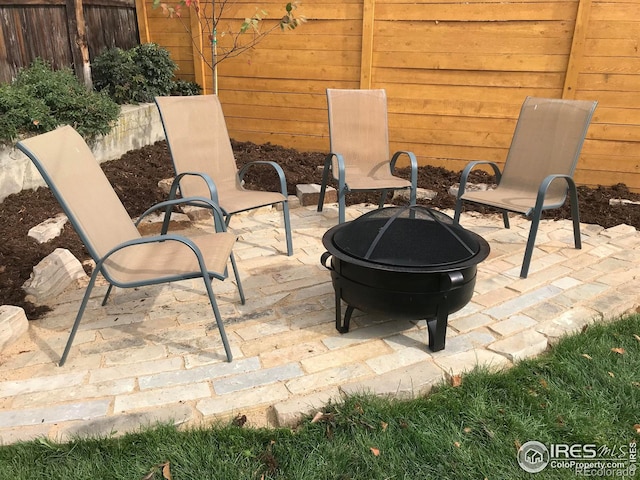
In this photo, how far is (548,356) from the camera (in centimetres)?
253

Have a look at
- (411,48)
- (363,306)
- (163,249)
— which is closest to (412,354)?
(363,306)

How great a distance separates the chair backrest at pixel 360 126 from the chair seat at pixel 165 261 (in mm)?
2106

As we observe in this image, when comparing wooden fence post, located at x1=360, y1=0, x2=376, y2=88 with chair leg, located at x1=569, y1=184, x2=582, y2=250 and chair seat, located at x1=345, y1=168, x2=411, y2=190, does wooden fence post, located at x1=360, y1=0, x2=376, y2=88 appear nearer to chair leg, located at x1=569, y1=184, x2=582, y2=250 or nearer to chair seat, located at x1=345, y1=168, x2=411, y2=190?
chair seat, located at x1=345, y1=168, x2=411, y2=190

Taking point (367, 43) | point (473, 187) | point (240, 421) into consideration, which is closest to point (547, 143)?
point (473, 187)

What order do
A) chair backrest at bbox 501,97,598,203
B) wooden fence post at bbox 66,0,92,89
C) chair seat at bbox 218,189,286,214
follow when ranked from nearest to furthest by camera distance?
chair seat at bbox 218,189,286,214
chair backrest at bbox 501,97,598,203
wooden fence post at bbox 66,0,92,89

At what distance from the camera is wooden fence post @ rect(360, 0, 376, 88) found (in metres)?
5.40

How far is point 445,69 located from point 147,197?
11.3ft

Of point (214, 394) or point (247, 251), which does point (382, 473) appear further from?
point (247, 251)

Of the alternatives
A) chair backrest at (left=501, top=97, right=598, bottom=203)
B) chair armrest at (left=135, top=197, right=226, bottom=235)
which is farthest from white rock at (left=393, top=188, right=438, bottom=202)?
chair armrest at (left=135, top=197, right=226, bottom=235)

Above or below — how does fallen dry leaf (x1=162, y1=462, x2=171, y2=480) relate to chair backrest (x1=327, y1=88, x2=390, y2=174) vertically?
below

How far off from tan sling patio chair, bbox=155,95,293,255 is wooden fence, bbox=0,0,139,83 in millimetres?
2158

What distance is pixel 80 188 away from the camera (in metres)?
2.56

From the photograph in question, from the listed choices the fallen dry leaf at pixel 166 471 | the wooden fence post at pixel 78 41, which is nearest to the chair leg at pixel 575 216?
the fallen dry leaf at pixel 166 471

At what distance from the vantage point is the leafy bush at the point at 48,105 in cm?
404
